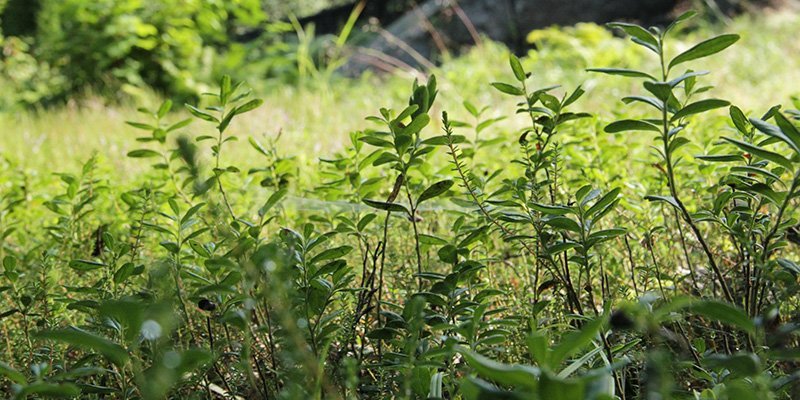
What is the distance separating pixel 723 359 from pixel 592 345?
45 centimetres

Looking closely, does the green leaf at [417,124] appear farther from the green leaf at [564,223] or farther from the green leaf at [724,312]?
the green leaf at [724,312]

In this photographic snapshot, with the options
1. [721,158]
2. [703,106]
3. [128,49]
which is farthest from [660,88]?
[128,49]

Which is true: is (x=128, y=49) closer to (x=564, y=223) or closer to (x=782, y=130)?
(x=564, y=223)

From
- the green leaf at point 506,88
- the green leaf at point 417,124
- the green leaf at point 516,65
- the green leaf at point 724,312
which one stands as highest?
the green leaf at point 516,65

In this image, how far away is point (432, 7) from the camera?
37.8ft

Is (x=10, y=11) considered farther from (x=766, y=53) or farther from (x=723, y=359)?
(x=723, y=359)

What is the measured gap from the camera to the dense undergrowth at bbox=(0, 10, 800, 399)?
0.73m

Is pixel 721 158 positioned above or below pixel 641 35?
below

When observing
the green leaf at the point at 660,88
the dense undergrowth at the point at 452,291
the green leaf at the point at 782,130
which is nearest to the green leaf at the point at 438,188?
the dense undergrowth at the point at 452,291

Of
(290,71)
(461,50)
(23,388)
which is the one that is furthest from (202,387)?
(461,50)

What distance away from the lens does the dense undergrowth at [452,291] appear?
28.8 inches

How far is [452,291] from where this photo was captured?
1.21 metres

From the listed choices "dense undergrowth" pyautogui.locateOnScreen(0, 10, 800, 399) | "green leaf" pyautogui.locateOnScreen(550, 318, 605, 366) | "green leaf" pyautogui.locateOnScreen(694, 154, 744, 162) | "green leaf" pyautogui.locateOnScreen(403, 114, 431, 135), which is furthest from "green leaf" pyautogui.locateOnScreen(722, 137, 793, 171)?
"green leaf" pyautogui.locateOnScreen(403, 114, 431, 135)

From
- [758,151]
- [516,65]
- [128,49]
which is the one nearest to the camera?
[758,151]
